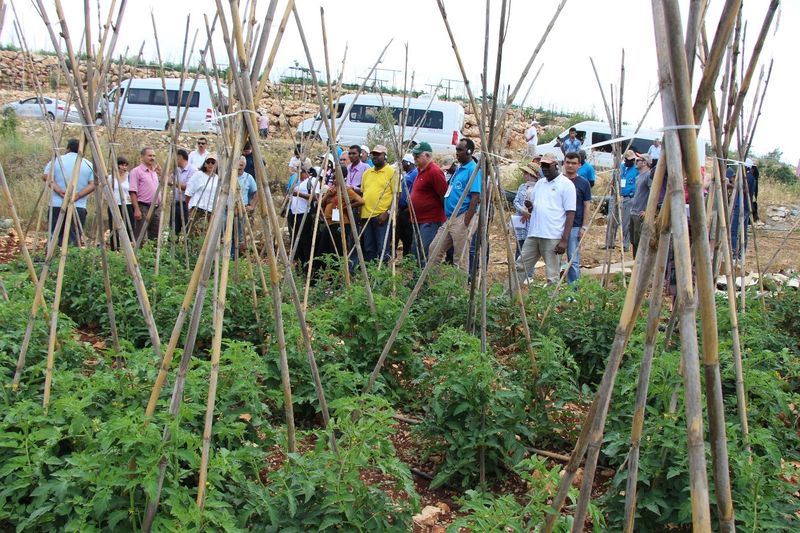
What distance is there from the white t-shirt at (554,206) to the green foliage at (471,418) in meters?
3.11

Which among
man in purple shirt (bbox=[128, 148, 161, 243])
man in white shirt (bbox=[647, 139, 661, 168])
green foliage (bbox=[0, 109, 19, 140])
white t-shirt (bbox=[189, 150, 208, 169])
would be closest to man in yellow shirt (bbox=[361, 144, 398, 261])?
white t-shirt (bbox=[189, 150, 208, 169])

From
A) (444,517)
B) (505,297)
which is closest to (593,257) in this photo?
(505,297)

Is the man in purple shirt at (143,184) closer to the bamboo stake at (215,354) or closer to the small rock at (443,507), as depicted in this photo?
the small rock at (443,507)

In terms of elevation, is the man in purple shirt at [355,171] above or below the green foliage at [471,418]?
above

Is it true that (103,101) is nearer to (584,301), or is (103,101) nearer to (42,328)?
(42,328)

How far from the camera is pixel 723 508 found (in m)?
1.39

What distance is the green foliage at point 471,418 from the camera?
2971mm

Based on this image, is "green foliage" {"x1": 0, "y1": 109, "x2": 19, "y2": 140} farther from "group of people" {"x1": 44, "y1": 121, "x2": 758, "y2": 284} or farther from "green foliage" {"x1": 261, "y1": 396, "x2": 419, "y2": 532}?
"green foliage" {"x1": 261, "y1": 396, "x2": 419, "y2": 532}

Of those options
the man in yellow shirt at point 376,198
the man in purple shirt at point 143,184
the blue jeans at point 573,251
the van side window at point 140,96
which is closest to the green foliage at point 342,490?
the blue jeans at point 573,251

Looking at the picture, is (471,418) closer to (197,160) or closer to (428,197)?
(428,197)

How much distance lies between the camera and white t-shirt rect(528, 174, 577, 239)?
607cm

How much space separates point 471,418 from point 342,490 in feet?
3.37

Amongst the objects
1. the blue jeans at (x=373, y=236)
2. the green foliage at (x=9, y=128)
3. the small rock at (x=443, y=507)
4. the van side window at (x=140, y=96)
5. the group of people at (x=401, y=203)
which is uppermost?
the van side window at (x=140, y=96)

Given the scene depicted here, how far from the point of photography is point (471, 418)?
3021 mm
